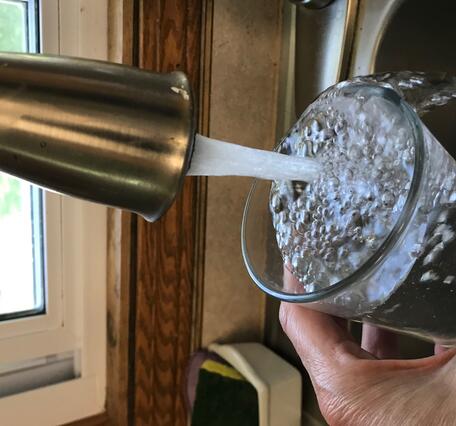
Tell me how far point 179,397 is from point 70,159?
0.59 meters

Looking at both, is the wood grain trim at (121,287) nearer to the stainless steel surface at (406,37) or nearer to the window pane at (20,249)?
the window pane at (20,249)

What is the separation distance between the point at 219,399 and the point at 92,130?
21.5 inches

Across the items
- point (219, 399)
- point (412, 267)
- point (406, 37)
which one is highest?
point (406, 37)

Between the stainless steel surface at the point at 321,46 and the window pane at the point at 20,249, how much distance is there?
1.26ft

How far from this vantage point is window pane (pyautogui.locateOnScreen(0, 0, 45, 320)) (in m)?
0.68

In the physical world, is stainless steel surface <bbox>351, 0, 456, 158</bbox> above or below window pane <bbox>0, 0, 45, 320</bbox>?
above

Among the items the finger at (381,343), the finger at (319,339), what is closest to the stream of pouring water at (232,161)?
the finger at (319,339)

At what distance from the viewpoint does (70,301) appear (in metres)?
0.72

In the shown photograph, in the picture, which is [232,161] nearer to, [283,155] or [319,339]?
[283,155]

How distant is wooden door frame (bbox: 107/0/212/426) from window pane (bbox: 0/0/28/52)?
122 mm

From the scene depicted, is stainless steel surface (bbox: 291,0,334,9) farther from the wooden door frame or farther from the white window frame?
the white window frame

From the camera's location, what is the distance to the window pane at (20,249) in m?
0.68

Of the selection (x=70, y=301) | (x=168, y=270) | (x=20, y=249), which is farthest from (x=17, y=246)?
(x=168, y=270)

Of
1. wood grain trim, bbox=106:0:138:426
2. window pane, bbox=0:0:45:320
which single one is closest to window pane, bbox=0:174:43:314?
window pane, bbox=0:0:45:320
